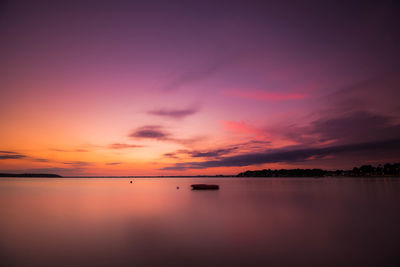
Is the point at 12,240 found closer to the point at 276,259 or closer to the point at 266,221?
the point at 276,259

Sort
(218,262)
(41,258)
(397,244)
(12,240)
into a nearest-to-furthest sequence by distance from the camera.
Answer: (218,262) → (41,258) → (397,244) → (12,240)

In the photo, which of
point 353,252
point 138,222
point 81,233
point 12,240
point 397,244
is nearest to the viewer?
point 353,252

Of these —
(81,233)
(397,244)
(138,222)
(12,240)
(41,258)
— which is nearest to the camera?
(41,258)

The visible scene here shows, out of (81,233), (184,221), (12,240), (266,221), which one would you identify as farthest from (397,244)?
(12,240)

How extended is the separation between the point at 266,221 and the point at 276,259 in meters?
11.0

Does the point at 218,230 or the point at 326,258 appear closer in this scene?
the point at 326,258

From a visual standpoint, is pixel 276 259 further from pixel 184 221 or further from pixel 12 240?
pixel 12 240

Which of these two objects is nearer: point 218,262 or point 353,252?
point 218,262

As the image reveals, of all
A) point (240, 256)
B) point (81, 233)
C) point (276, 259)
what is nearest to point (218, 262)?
point (240, 256)

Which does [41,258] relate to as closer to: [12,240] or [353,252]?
[12,240]

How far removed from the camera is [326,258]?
12.9 meters

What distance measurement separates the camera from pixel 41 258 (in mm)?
12961

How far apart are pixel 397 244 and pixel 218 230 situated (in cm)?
1182

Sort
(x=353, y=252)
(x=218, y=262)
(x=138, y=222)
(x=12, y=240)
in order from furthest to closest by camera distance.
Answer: (x=138, y=222) < (x=12, y=240) < (x=353, y=252) < (x=218, y=262)
